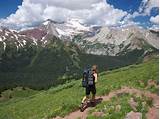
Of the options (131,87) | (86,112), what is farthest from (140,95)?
(86,112)

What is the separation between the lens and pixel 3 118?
51.6 m

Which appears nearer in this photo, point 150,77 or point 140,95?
point 140,95

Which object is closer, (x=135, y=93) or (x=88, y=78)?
(x=88, y=78)

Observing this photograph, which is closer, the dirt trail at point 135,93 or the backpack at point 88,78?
the dirt trail at point 135,93

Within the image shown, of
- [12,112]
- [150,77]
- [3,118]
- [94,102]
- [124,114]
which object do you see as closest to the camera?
[124,114]

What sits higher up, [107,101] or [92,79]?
[92,79]

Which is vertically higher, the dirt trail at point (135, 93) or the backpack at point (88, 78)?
the backpack at point (88, 78)

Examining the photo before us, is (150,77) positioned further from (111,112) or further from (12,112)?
(12,112)

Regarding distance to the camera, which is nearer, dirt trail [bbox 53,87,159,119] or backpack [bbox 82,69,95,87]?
dirt trail [bbox 53,87,159,119]

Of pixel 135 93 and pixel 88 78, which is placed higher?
pixel 88 78

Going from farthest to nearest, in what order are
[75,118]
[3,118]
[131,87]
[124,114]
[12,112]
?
[12,112] < [3,118] < [131,87] < [75,118] < [124,114]

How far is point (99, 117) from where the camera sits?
95.3ft

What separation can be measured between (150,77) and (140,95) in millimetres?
7603

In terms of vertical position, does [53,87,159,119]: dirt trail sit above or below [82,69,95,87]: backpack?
below
